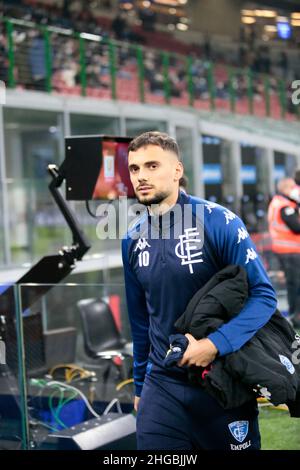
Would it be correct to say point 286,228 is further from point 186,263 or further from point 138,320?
point 186,263

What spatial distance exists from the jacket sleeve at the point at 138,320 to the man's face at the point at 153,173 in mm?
285

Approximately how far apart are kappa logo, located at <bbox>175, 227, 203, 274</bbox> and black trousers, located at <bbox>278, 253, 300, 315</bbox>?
15.9 feet

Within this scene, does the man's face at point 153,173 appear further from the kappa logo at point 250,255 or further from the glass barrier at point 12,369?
the glass barrier at point 12,369

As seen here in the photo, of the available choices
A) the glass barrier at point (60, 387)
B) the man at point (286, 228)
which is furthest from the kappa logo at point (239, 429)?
the man at point (286, 228)

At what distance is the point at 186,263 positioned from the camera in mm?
2717

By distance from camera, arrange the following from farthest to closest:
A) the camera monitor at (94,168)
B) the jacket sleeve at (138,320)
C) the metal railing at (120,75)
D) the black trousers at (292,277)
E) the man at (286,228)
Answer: the metal railing at (120,75), the man at (286,228), the black trousers at (292,277), the camera monitor at (94,168), the jacket sleeve at (138,320)

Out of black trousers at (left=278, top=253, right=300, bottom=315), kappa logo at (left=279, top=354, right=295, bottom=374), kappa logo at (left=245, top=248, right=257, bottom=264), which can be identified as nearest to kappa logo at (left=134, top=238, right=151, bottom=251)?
kappa logo at (left=245, top=248, right=257, bottom=264)

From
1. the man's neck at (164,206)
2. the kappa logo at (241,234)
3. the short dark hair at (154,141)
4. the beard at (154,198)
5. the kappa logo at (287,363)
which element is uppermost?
the short dark hair at (154,141)

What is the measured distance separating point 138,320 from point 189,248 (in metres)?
0.41

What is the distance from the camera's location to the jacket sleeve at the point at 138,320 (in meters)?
2.94

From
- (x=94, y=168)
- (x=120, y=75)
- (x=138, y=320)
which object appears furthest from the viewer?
(x=120, y=75)

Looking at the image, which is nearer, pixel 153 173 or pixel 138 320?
pixel 153 173

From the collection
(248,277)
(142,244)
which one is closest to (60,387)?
(142,244)
